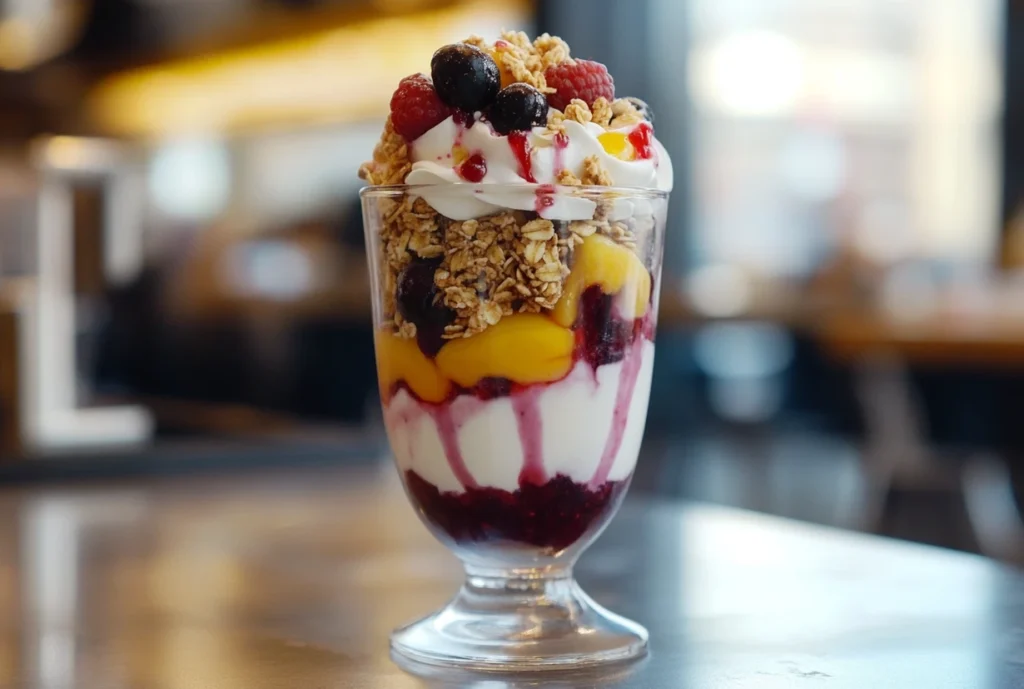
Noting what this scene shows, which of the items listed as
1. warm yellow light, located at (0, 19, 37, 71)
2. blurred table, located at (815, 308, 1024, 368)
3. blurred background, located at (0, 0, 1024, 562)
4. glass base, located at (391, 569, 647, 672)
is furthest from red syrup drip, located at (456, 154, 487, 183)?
warm yellow light, located at (0, 19, 37, 71)

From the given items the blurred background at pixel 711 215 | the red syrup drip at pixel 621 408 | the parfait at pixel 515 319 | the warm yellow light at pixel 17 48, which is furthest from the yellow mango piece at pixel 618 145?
the warm yellow light at pixel 17 48

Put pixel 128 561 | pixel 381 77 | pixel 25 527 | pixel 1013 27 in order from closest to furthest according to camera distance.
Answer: pixel 128 561 < pixel 25 527 < pixel 1013 27 < pixel 381 77

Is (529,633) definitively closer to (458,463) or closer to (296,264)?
(458,463)

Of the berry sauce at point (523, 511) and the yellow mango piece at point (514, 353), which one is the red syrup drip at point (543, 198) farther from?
the berry sauce at point (523, 511)

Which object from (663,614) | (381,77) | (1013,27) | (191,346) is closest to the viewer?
(663,614)

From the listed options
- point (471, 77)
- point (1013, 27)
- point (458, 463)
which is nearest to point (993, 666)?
point (458, 463)

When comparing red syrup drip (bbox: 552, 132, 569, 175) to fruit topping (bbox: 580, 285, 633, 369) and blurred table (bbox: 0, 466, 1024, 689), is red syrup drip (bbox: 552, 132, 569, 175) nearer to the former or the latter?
fruit topping (bbox: 580, 285, 633, 369)
